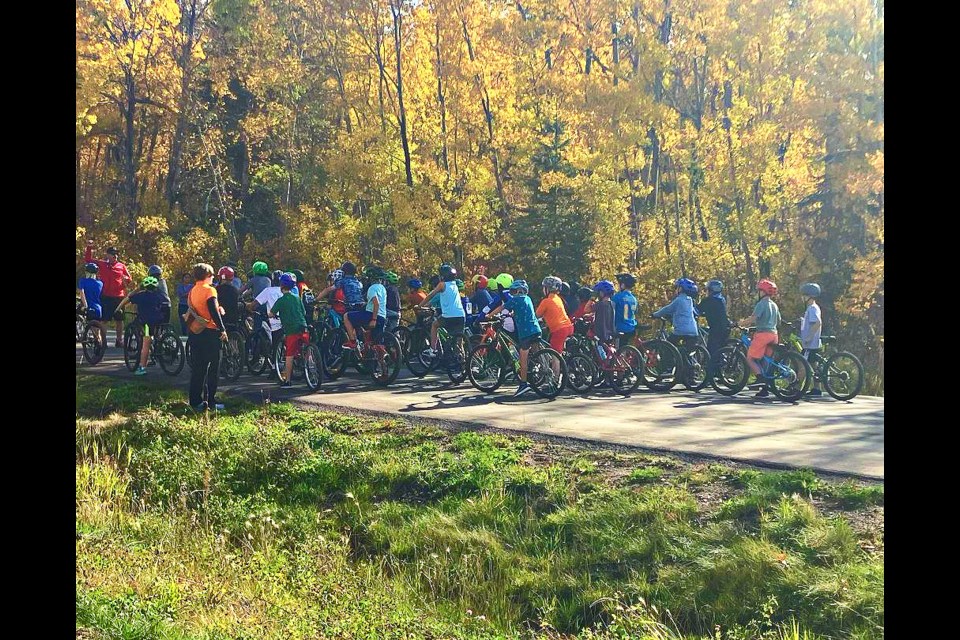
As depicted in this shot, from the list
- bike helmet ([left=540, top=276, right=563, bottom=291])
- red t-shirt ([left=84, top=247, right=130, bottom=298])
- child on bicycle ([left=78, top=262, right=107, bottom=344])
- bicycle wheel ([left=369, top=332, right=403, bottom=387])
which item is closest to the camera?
bike helmet ([left=540, top=276, right=563, bottom=291])

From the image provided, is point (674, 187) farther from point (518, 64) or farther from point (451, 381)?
point (451, 381)

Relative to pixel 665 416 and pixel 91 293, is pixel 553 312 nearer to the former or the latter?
pixel 665 416

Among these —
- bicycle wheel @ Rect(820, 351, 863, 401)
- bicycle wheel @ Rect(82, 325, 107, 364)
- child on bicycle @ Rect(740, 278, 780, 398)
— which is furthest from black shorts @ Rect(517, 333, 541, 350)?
bicycle wheel @ Rect(82, 325, 107, 364)

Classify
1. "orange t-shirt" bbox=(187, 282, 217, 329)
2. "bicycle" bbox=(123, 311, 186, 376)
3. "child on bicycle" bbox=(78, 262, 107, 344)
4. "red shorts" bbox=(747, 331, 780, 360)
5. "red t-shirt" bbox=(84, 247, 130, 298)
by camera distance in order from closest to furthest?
"orange t-shirt" bbox=(187, 282, 217, 329), "red shorts" bbox=(747, 331, 780, 360), "bicycle" bbox=(123, 311, 186, 376), "child on bicycle" bbox=(78, 262, 107, 344), "red t-shirt" bbox=(84, 247, 130, 298)

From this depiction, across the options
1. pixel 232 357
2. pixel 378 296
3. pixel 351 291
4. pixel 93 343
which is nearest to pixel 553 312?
pixel 378 296

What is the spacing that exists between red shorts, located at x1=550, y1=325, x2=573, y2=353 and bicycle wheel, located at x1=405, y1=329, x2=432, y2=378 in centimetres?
268

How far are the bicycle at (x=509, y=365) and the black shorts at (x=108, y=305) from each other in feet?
25.1

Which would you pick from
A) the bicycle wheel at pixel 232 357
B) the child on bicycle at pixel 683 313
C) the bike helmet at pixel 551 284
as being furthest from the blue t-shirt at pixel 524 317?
the bicycle wheel at pixel 232 357

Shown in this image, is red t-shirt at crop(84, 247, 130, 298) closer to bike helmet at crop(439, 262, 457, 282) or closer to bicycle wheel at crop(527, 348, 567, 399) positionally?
bike helmet at crop(439, 262, 457, 282)

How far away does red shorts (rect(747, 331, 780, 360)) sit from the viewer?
1279 cm

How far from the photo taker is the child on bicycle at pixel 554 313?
13234mm

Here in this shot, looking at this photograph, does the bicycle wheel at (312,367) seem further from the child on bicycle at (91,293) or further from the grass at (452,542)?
the child on bicycle at (91,293)
